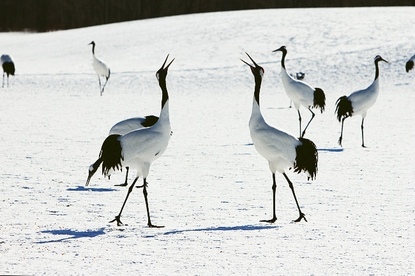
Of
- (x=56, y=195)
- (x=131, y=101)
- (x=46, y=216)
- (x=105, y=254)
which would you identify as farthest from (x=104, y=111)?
(x=105, y=254)

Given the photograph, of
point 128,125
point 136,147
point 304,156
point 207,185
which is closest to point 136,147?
point 136,147

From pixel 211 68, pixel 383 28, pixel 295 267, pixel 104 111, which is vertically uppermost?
pixel 383 28

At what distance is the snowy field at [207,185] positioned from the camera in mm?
6023

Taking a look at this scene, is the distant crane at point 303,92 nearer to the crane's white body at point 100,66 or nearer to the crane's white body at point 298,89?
the crane's white body at point 298,89

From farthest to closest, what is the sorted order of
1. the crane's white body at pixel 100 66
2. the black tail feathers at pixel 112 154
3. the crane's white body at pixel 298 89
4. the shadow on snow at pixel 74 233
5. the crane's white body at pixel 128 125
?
1. the crane's white body at pixel 100 66
2. the crane's white body at pixel 298 89
3. the crane's white body at pixel 128 125
4. the black tail feathers at pixel 112 154
5. the shadow on snow at pixel 74 233

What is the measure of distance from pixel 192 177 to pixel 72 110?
1092 centimetres

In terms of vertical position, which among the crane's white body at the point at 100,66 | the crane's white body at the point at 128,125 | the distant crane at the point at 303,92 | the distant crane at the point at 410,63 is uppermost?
the distant crane at the point at 410,63

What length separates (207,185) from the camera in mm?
9758

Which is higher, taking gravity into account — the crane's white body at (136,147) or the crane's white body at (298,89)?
the crane's white body at (298,89)

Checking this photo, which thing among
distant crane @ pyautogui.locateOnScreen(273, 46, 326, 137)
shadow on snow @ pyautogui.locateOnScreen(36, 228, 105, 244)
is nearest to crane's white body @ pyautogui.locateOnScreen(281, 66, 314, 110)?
distant crane @ pyautogui.locateOnScreen(273, 46, 326, 137)

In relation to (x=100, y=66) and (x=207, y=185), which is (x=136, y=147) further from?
(x=100, y=66)

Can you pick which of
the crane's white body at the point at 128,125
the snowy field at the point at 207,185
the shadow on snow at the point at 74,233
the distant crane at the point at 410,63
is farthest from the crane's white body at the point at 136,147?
the distant crane at the point at 410,63

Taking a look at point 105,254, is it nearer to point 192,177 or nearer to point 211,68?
point 192,177

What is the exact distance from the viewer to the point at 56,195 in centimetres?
877
